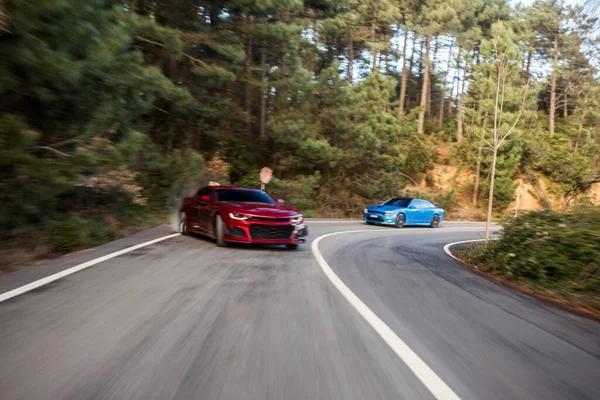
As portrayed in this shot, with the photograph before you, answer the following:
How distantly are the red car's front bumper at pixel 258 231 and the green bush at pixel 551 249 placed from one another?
4.29 meters

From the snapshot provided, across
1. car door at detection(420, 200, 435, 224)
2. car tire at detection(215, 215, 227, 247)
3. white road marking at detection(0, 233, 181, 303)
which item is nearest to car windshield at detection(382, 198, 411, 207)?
car door at detection(420, 200, 435, 224)

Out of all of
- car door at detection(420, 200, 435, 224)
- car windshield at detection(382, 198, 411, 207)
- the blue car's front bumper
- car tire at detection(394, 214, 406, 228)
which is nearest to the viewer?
Answer: the blue car's front bumper

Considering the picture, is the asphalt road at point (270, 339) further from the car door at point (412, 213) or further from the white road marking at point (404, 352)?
the car door at point (412, 213)

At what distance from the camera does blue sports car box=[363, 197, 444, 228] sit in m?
23.1

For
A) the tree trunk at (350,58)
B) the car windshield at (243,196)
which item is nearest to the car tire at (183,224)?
the car windshield at (243,196)

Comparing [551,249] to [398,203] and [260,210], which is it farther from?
[398,203]

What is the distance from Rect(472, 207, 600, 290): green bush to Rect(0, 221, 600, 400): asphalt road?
1.06 meters

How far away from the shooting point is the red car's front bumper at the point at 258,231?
10.7m

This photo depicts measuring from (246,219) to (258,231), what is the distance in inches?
14.3

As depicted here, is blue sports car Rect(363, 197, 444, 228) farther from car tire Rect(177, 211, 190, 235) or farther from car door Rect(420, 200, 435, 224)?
car tire Rect(177, 211, 190, 235)

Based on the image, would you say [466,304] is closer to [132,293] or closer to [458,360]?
[458,360]

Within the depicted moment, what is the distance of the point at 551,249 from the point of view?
843 cm

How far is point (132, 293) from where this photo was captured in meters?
6.14

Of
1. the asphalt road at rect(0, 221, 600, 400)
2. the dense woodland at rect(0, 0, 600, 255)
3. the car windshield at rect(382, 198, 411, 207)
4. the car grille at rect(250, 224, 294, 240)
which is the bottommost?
the asphalt road at rect(0, 221, 600, 400)
